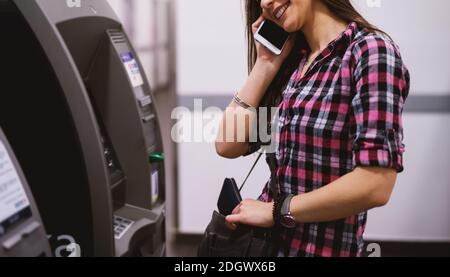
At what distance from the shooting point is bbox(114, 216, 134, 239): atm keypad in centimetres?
128

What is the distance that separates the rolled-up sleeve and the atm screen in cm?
67

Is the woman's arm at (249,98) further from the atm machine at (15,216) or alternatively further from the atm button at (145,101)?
the atm machine at (15,216)

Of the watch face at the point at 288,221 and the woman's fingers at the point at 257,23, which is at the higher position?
the woman's fingers at the point at 257,23

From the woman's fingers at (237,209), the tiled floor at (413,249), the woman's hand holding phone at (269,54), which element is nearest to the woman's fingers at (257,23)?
the woman's hand holding phone at (269,54)

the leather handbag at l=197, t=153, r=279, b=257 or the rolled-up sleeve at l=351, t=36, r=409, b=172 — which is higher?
the rolled-up sleeve at l=351, t=36, r=409, b=172

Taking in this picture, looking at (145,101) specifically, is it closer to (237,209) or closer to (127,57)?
(127,57)

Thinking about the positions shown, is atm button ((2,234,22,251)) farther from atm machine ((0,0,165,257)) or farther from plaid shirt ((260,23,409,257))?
plaid shirt ((260,23,409,257))

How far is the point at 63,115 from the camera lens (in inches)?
43.0

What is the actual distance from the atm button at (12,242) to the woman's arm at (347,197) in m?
0.57

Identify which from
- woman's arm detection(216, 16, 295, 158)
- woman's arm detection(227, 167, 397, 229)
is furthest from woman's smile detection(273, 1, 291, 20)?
woman's arm detection(227, 167, 397, 229)

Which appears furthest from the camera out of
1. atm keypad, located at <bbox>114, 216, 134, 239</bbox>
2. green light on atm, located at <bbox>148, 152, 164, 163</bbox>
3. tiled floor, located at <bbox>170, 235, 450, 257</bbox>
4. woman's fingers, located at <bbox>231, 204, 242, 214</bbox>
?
tiled floor, located at <bbox>170, 235, 450, 257</bbox>

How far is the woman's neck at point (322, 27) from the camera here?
1.03 m

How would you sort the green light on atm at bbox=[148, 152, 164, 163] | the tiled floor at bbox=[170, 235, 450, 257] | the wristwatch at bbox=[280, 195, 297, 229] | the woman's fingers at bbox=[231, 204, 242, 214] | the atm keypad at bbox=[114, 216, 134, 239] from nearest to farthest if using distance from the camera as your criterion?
the wristwatch at bbox=[280, 195, 297, 229], the woman's fingers at bbox=[231, 204, 242, 214], the atm keypad at bbox=[114, 216, 134, 239], the green light on atm at bbox=[148, 152, 164, 163], the tiled floor at bbox=[170, 235, 450, 257]
